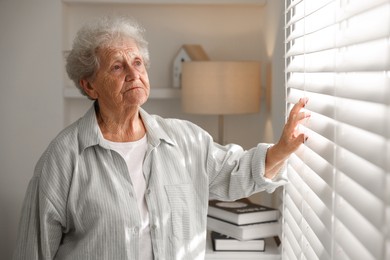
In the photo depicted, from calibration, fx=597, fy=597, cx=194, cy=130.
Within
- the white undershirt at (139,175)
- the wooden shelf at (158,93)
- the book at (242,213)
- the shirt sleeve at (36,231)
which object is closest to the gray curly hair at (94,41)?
the white undershirt at (139,175)

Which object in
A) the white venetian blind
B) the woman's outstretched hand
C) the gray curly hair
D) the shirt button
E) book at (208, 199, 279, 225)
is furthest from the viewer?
book at (208, 199, 279, 225)

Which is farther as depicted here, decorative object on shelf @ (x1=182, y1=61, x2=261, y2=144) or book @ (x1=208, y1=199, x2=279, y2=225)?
decorative object on shelf @ (x1=182, y1=61, x2=261, y2=144)

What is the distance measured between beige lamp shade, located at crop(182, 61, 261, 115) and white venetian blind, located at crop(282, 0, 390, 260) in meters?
0.92

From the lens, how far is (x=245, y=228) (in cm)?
243

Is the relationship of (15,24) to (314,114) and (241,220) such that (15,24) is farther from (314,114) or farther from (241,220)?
(314,114)

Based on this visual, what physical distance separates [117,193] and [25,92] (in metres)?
1.53

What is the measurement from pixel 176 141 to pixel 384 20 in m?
1.17

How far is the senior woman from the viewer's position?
73.6 inches

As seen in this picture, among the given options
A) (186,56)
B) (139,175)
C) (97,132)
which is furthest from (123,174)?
(186,56)

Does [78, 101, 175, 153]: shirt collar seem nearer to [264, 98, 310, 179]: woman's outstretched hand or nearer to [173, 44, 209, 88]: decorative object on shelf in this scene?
[264, 98, 310, 179]: woman's outstretched hand

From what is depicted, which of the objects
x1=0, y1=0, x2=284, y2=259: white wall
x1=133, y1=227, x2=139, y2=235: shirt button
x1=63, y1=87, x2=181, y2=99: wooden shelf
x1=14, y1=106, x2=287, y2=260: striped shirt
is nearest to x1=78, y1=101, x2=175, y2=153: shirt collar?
x1=14, y1=106, x2=287, y2=260: striped shirt

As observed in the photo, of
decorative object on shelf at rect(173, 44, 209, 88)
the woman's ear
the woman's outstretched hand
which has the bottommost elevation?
the woman's outstretched hand

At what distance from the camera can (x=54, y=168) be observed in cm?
190

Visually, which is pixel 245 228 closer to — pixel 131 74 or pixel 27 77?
pixel 131 74
